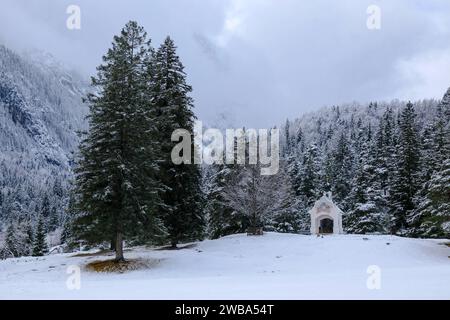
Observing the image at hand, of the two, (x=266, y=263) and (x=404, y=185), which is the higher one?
(x=404, y=185)

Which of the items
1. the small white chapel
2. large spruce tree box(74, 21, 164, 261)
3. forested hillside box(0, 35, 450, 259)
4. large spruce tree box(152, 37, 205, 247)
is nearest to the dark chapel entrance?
the small white chapel

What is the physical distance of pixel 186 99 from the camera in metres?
33.1

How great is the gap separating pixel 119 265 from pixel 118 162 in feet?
19.2

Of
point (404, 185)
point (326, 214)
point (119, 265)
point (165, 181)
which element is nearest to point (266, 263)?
point (119, 265)

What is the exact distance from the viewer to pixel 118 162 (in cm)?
2452

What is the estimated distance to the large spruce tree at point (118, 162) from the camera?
78.8ft

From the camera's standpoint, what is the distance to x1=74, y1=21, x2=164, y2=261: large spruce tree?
24.0 meters

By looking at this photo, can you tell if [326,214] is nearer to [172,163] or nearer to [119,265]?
[172,163]

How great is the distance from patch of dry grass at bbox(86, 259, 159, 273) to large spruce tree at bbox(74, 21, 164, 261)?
2.54 ft

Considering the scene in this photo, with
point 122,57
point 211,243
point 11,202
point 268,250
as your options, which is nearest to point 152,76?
point 122,57

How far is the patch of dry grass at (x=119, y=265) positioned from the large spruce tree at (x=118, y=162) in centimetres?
78

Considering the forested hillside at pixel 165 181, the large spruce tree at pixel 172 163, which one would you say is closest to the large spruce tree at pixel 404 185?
the forested hillside at pixel 165 181

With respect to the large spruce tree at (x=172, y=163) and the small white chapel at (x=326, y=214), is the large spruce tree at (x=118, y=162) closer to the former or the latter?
the large spruce tree at (x=172, y=163)
